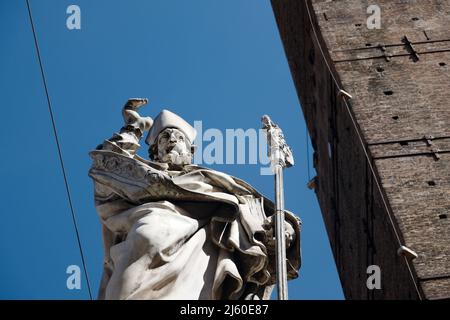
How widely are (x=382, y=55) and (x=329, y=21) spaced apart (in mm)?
1369

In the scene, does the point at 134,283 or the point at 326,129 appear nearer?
the point at 134,283

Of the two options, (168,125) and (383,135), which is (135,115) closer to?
(168,125)

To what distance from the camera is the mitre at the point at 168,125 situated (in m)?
5.88

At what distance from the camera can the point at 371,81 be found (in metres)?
20.0

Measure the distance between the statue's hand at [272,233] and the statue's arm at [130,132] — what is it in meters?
0.63

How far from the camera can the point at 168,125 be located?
5871mm

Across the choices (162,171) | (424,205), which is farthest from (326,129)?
(162,171)

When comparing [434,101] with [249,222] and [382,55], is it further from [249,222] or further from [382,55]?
[249,222]

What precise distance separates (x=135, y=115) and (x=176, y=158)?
32 cm

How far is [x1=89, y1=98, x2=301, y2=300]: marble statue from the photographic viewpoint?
5.07 m
